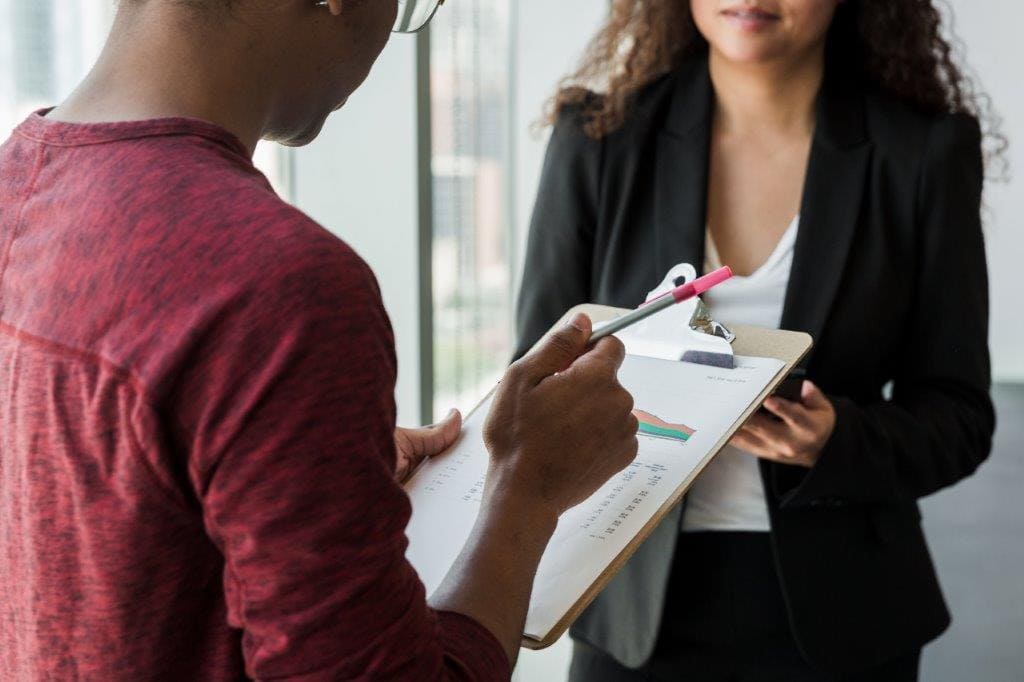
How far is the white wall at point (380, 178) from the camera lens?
174cm

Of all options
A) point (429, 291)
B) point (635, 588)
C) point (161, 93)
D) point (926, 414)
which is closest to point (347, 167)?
point (429, 291)

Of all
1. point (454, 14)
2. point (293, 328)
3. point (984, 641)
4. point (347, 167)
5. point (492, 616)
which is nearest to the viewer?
point (293, 328)

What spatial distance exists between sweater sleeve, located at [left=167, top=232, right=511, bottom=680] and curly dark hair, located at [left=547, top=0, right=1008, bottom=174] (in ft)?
3.43

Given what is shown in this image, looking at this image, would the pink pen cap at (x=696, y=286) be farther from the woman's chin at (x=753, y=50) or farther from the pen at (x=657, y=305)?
the woman's chin at (x=753, y=50)

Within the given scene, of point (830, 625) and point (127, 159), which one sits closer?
point (127, 159)

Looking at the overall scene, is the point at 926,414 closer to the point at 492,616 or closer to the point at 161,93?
the point at 492,616

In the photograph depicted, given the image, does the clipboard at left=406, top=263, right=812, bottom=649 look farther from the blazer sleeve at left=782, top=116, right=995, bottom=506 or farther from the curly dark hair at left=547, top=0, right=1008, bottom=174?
the curly dark hair at left=547, top=0, right=1008, bottom=174

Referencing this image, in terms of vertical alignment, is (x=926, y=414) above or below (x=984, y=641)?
above

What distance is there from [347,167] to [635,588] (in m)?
0.85

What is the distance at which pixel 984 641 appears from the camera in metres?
2.54

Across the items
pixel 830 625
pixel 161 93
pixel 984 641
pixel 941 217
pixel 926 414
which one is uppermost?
pixel 161 93

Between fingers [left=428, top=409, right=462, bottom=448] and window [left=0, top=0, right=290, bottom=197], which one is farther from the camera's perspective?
window [left=0, top=0, right=290, bottom=197]

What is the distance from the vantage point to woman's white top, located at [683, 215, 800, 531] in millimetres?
1409

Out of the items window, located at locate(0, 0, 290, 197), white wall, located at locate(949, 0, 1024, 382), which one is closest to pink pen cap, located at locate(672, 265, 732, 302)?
window, located at locate(0, 0, 290, 197)
